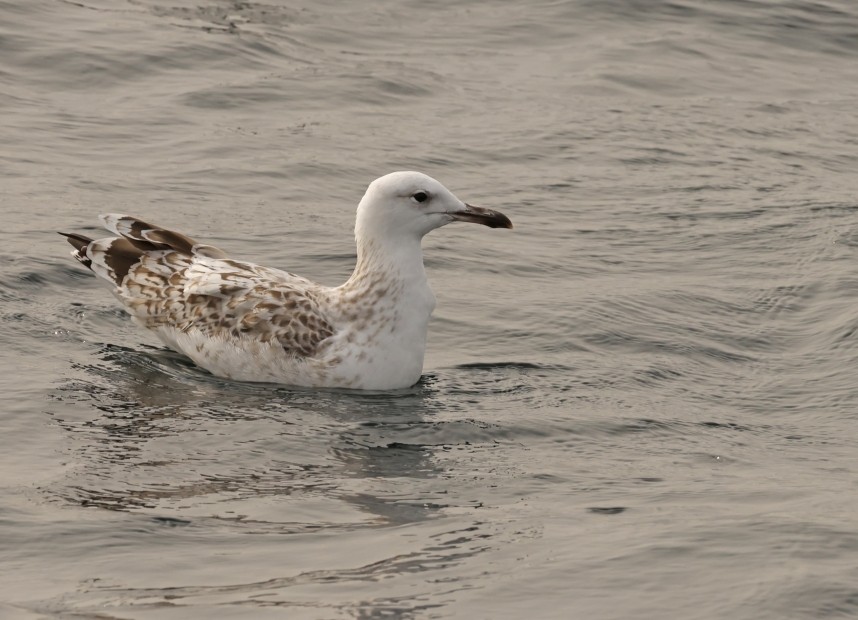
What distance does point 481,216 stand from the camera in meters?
9.91

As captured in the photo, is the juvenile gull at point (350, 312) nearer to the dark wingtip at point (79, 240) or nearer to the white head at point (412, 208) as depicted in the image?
the white head at point (412, 208)

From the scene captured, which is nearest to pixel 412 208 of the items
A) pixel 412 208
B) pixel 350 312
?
pixel 412 208

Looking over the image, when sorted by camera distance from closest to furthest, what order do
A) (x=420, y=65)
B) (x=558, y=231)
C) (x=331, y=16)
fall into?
(x=558, y=231)
(x=420, y=65)
(x=331, y=16)

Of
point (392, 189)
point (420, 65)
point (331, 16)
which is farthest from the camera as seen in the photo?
point (331, 16)

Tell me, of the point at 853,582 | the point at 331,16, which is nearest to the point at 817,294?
the point at 853,582

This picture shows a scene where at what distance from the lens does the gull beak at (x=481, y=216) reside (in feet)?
32.4

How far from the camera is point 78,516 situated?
7434 mm

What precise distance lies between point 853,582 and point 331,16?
1345cm

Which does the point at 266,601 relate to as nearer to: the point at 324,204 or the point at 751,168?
the point at 324,204

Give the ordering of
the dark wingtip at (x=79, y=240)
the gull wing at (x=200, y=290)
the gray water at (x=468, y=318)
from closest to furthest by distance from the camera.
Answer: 1. the gray water at (x=468, y=318)
2. the gull wing at (x=200, y=290)
3. the dark wingtip at (x=79, y=240)

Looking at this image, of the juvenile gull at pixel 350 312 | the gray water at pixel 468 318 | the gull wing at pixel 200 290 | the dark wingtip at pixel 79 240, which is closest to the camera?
the gray water at pixel 468 318

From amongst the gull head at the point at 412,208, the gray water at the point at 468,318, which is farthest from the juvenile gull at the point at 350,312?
the gray water at the point at 468,318

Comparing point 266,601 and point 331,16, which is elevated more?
point 331,16

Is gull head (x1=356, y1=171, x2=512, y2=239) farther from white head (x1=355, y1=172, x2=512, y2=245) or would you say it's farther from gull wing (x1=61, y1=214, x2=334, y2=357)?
gull wing (x1=61, y1=214, x2=334, y2=357)
